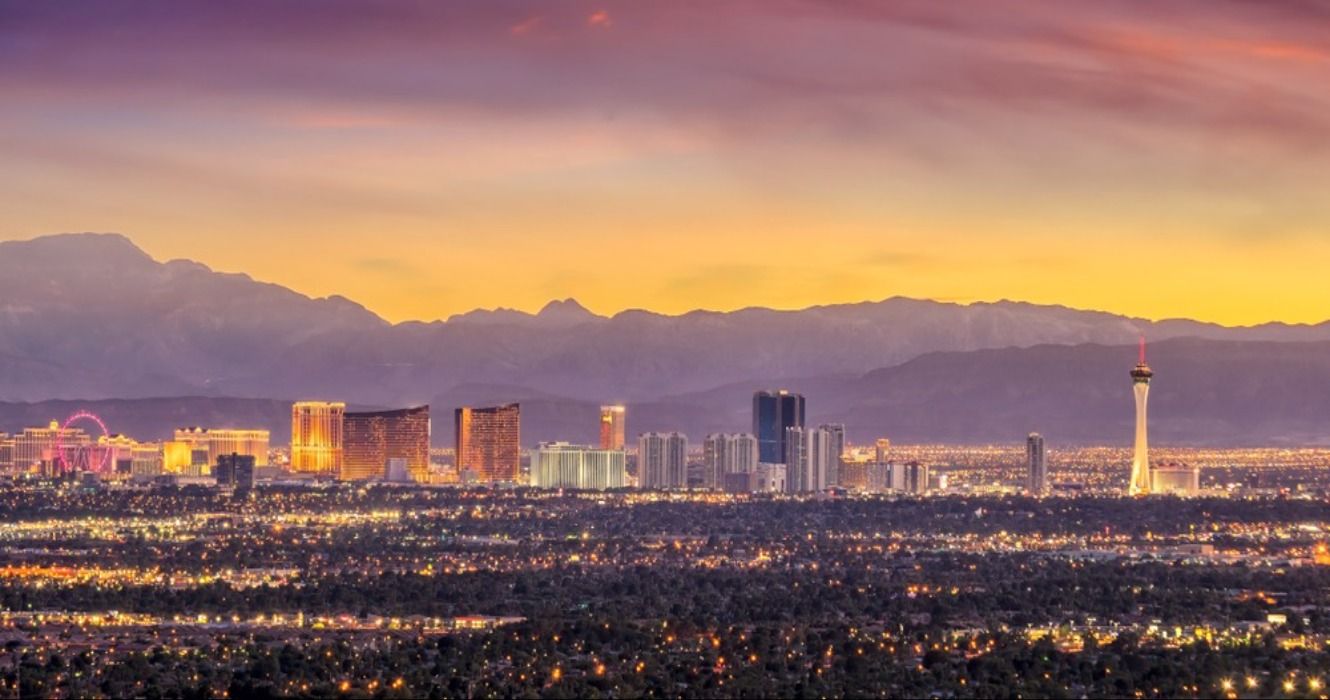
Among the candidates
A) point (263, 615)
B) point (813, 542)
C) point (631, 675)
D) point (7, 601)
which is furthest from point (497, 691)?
point (813, 542)

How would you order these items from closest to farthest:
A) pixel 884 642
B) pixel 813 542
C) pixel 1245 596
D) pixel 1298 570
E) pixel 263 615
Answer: pixel 884 642, pixel 263 615, pixel 1245 596, pixel 1298 570, pixel 813 542

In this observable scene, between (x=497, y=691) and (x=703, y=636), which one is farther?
(x=703, y=636)

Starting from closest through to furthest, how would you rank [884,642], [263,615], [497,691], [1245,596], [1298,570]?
[497,691] < [884,642] < [263,615] < [1245,596] < [1298,570]

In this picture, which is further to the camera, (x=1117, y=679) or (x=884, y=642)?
(x=884, y=642)

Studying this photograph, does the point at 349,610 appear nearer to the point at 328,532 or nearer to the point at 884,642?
the point at 884,642

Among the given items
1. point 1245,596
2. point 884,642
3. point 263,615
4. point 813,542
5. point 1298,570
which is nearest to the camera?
point 884,642

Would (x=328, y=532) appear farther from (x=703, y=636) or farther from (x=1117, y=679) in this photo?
(x=1117, y=679)

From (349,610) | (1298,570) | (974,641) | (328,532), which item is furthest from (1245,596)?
(328,532)

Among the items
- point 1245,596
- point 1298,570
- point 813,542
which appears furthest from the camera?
point 813,542
